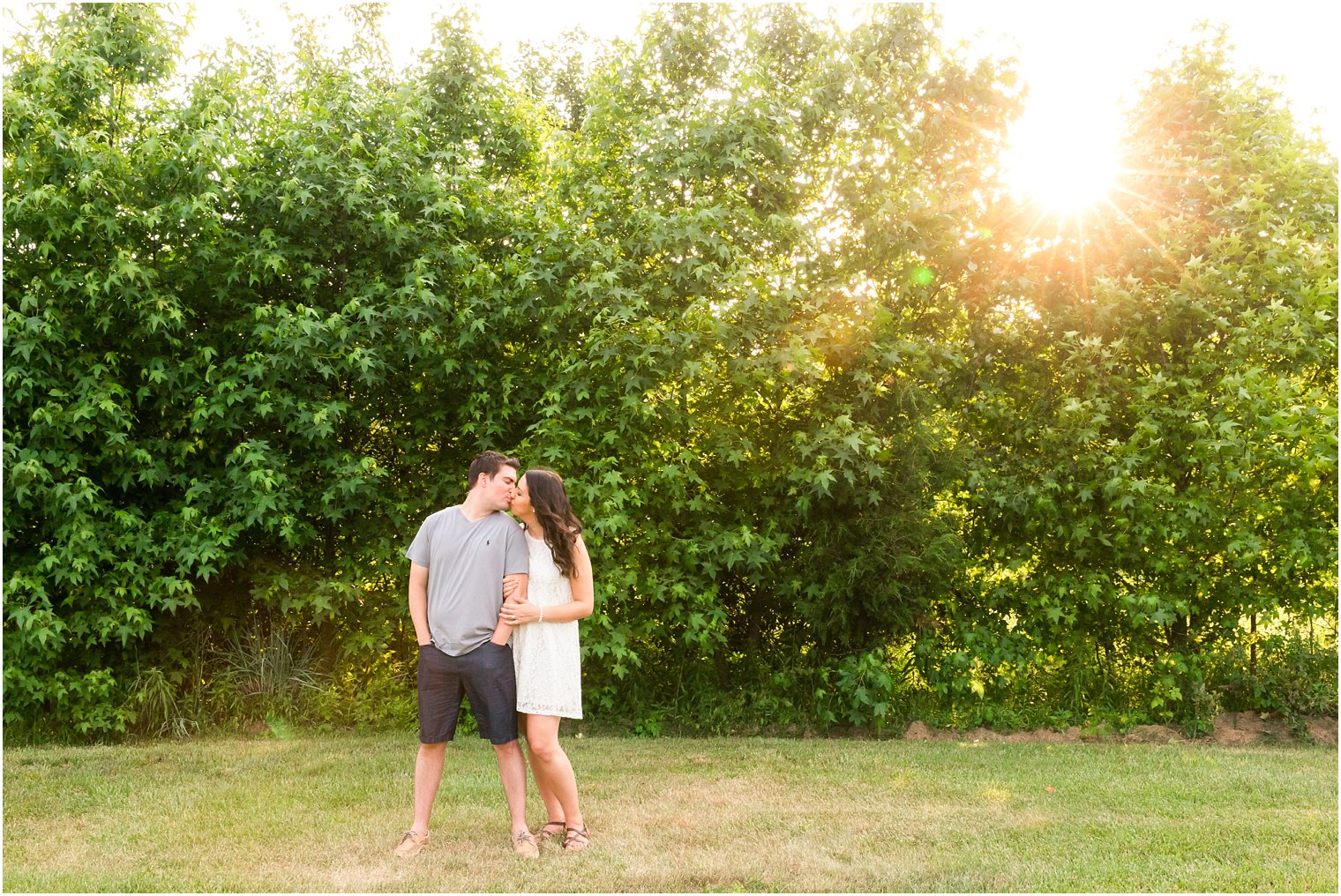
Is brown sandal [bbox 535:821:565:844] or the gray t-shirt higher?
the gray t-shirt

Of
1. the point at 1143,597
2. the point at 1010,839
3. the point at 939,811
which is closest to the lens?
the point at 1010,839

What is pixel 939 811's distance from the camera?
5.29 meters

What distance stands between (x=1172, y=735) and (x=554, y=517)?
224 inches

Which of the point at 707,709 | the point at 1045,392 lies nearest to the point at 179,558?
the point at 707,709

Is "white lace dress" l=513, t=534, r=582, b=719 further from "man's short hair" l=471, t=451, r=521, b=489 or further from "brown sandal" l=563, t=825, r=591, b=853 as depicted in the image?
"brown sandal" l=563, t=825, r=591, b=853

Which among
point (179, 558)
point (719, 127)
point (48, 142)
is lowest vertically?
point (179, 558)

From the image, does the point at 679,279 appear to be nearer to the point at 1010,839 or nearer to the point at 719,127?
the point at 719,127

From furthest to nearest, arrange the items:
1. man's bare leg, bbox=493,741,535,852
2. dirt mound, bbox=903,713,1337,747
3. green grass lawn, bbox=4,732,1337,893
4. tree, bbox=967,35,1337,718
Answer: dirt mound, bbox=903,713,1337,747 < tree, bbox=967,35,1337,718 < man's bare leg, bbox=493,741,535,852 < green grass lawn, bbox=4,732,1337,893

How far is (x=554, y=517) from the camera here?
14.7ft

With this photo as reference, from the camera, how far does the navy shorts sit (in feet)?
14.5

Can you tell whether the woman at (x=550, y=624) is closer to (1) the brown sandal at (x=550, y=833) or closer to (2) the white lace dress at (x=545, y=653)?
(2) the white lace dress at (x=545, y=653)

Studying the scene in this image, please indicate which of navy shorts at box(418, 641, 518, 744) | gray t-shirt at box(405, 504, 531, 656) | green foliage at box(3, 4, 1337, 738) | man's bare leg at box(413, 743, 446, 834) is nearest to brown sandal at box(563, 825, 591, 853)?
navy shorts at box(418, 641, 518, 744)

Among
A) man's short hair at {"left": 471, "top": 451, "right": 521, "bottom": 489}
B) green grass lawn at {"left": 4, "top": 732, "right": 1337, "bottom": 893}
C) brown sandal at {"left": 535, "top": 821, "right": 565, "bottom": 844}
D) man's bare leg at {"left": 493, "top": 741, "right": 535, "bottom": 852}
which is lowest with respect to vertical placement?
green grass lawn at {"left": 4, "top": 732, "right": 1337, "bottom": 893}

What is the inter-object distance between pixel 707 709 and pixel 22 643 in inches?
199
